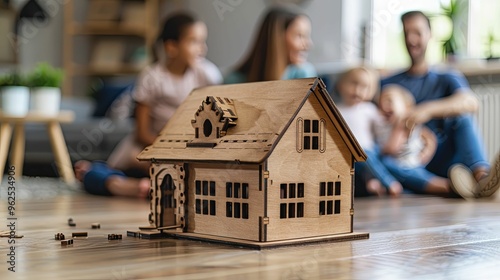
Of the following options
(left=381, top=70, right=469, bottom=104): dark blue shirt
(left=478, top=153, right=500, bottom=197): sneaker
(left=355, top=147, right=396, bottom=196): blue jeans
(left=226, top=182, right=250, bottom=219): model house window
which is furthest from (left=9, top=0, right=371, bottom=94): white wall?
(left=226, top=182, right=250, bottom=219): model house window

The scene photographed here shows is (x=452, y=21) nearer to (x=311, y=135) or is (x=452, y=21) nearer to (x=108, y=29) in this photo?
(x=311, y=135)

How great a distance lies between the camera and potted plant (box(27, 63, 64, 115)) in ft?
12.5

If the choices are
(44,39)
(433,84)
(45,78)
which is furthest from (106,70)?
(433,84)

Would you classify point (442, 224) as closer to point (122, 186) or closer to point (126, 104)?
point (122, 186)

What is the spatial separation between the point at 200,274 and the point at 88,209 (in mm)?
1155

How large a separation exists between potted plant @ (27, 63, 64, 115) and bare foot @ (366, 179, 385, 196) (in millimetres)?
1844

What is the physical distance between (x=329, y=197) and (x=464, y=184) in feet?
4.72

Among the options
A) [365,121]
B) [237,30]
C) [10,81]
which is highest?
[237,30]

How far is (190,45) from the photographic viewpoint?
279 centimetres

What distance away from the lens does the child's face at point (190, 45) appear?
9.18 feet

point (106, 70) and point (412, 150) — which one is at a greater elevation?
point (106, 70)

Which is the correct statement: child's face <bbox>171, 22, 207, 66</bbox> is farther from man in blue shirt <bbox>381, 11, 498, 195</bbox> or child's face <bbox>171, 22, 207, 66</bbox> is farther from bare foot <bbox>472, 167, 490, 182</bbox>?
bare foot <bbox>472, 167, 490, 182</bbox>

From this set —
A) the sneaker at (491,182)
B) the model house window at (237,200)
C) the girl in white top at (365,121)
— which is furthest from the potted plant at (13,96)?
the model house window at (237,200)

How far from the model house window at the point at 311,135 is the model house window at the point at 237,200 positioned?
0.36ft
